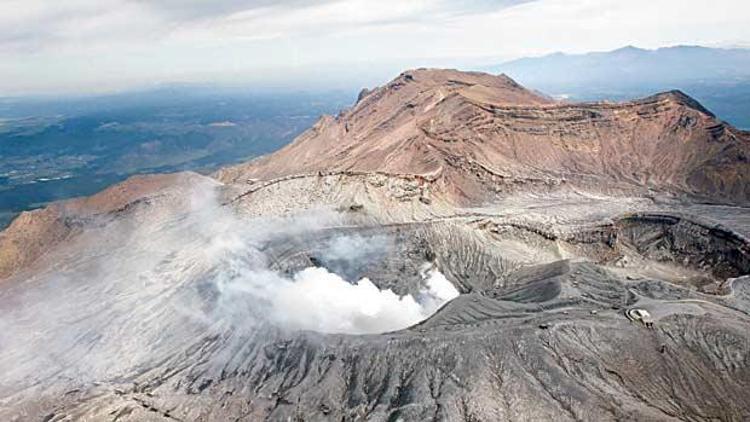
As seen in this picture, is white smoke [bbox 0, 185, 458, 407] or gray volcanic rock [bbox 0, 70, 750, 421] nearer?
gray volcanic rock [bbox 0, 70, 750, 421]

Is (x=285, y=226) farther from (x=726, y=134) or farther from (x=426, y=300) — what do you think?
(x=726, y=134)

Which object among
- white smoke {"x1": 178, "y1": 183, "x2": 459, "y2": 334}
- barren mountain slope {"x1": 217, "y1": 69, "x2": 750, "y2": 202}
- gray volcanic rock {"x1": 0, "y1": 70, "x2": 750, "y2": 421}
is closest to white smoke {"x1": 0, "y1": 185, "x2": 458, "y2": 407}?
white smoke {"x1": 178, "y1": 183, "x2": 459, "y2": 334}

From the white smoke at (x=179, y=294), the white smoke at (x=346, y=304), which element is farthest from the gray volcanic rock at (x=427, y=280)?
the white smoke at (x=346, y=304)

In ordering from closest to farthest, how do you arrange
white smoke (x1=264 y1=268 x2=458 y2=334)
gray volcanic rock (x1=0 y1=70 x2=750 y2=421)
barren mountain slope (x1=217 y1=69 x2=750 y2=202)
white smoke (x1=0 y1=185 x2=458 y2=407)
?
1. gray volcanic rock (x1=0 y1=70 x2=750 y2=421)
2. white smoke (x1=0 y1=185 x2=458 y2=407)
3. white smoke (x1=264 y1=268 x2=458 y2=334)
4. barren mountain slope (x1=217 y1=69 x2=750 y2=202)

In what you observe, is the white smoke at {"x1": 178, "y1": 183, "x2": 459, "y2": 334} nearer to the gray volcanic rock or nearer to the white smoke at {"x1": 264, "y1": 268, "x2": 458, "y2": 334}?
the white smoke at {"x1": 264, "y1": 268, "x2": 458, "y2": 334}

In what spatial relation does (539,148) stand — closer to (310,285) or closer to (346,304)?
(310,285)

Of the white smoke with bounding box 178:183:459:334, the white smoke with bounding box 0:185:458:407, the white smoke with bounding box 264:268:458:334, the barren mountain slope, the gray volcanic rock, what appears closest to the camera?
the gray volcanic rock

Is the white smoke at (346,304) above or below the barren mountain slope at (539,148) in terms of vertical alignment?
below

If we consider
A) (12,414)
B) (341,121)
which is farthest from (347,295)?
(341,121)

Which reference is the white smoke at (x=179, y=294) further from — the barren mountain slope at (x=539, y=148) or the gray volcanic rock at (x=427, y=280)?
the barren mountain slope at (x=539, y=148)
